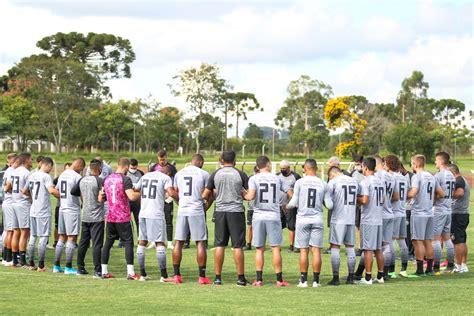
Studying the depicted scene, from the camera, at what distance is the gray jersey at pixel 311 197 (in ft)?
43.5

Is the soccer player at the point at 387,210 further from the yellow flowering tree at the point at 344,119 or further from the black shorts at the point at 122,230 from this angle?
the yellow flowering tree at the point at 344,119

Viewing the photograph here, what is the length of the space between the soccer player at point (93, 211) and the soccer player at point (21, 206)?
163 cm

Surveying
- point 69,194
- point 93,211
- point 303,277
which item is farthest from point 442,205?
point 69,194

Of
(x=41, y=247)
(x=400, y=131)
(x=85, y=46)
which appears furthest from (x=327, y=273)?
(x=85, y=46)

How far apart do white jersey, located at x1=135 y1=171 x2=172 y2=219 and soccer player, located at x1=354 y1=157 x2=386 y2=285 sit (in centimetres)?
330

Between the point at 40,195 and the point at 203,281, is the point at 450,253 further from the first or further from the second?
the point at 40,195

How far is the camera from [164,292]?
40.8 ft

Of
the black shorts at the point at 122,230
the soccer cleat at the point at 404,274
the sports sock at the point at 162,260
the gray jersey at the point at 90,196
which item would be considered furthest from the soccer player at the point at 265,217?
the gray jersey at the point at 90,196

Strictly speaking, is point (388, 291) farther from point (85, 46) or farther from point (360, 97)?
point (360, 97)

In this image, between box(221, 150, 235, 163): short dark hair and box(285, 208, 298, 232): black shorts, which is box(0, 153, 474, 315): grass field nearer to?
box(221, 150, 235, 163): short dark hair

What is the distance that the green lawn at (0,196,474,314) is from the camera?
10922mm

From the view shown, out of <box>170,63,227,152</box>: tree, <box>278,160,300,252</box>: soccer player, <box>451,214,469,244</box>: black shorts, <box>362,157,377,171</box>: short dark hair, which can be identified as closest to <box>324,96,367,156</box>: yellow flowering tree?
<box>170,63,227,152</box>: tree

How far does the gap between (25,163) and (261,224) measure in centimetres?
516

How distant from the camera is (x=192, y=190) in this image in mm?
13711
